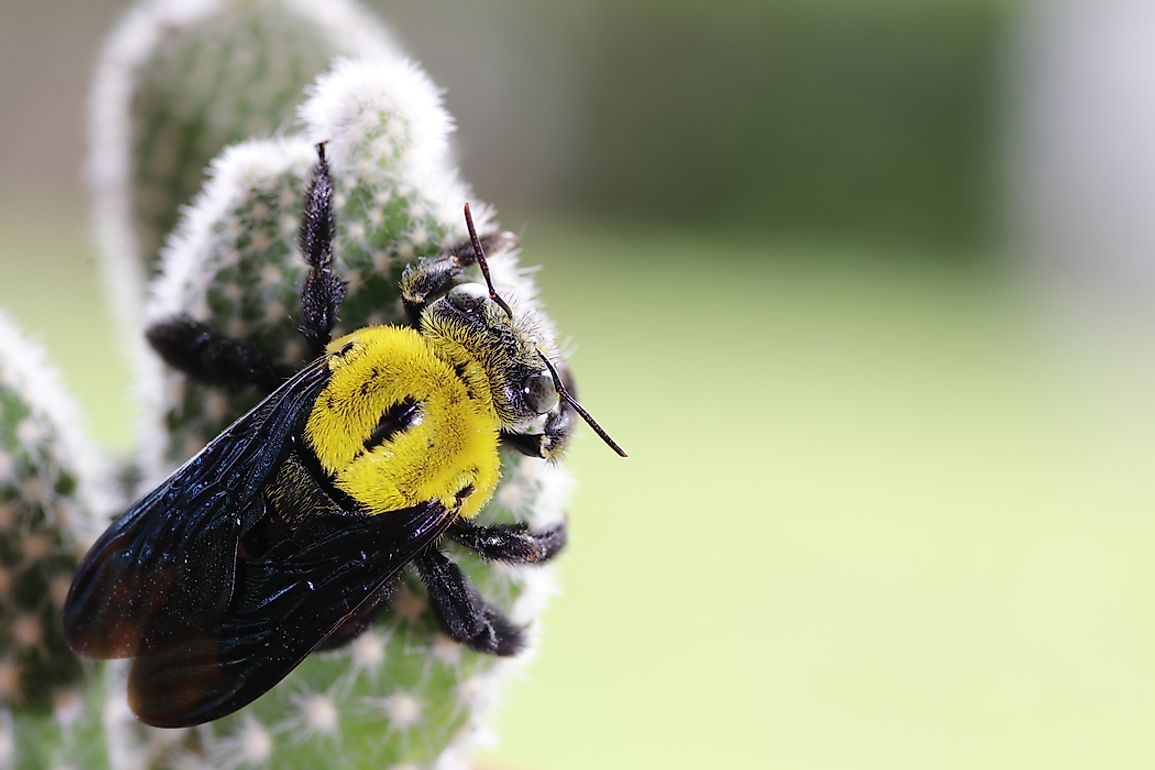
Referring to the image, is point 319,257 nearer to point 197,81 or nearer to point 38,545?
point 38,545

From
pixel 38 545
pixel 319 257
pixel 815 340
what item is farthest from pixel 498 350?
pixel 815 340

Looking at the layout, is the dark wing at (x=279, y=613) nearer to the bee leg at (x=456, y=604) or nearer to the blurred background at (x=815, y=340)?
the bee leg at (x=456, y=604)

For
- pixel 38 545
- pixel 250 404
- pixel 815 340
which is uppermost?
pixel 250 404

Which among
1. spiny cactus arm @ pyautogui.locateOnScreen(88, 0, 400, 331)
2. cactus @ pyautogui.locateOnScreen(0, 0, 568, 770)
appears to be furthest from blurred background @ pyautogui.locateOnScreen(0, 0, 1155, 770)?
cactus @ pyautogui.locateOnScreen(0, 0, 568, 770)

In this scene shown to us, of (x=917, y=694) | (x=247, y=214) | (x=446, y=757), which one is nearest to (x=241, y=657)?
(x=446, y=757)

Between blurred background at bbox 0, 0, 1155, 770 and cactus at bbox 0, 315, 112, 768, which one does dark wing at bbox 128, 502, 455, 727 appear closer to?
cactus at bbox 0, 315, 112, 768

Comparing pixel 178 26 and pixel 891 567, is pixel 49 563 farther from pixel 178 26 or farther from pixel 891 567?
pixel 891 567
